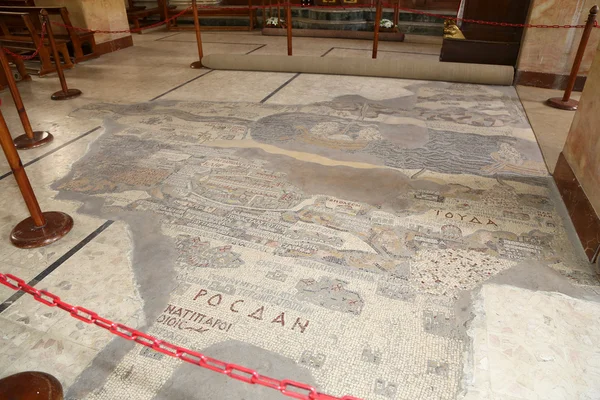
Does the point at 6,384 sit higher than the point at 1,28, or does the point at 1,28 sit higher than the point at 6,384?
the point at 1,28

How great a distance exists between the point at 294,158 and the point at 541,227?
1.95 meters

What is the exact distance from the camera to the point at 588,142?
274 cm

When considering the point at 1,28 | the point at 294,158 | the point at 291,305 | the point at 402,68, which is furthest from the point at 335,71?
the point at 1,28

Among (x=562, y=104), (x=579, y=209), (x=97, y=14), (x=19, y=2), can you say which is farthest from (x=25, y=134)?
(x=562, y=104)

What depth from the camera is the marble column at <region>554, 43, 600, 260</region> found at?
246cm

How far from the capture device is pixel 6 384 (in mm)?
1676

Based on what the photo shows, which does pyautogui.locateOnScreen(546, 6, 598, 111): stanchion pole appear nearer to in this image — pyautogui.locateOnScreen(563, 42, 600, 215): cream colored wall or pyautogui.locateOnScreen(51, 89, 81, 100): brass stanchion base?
pyautogui.locateOnScreen(563, 42, 600, 215): cream colored wall

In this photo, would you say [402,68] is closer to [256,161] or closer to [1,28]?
[256,161]

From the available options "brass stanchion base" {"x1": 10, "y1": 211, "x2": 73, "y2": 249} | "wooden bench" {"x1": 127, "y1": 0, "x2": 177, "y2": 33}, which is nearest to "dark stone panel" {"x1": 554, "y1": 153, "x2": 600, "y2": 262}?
"brass stanchion base" {"x1": 10, "y1": 211, "x2": 73, "y2": 249}

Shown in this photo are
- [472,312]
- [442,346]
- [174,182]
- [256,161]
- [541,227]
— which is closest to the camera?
[442,346]

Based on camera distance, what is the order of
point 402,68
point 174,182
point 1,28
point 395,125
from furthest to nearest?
1. point 1,28
2. point 402,68
3. point 395,125
4. point 174,182

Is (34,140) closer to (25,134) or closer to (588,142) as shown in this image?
(25,134)

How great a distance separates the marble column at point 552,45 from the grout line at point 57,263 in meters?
5.52

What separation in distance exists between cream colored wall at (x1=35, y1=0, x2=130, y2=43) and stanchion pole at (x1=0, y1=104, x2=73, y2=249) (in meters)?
6.02
